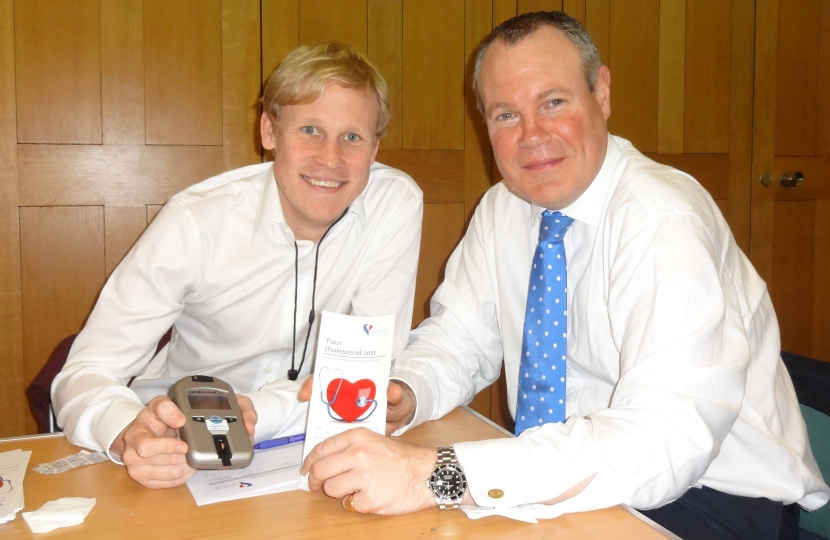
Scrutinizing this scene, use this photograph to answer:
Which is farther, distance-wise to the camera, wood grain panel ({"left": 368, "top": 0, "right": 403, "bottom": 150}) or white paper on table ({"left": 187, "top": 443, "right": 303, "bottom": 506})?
wood grain panel ({"left": 368, "top": 0, "right": 403, "bottom": 150})

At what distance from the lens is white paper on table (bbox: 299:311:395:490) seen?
3.67 ft

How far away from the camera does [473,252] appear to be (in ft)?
6.14

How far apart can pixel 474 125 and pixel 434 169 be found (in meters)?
0.28

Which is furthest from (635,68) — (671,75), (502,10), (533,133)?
(533,133)

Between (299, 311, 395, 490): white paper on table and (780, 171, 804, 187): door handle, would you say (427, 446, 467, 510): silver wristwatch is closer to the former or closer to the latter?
(299, 311, 395, 490): white paper on table

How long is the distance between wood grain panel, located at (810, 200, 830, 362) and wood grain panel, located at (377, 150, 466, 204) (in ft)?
6.89

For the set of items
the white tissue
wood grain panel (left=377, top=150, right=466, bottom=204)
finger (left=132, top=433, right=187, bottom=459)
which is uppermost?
wood grain panel (left=377, top=150, right=466, bottom=204)

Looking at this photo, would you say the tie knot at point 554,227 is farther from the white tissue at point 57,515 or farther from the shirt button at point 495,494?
the white tissue at point 57,515

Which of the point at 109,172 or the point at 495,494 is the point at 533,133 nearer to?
the point at 495,494

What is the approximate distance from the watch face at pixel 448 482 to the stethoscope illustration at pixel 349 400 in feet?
0.48

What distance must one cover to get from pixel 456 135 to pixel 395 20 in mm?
558

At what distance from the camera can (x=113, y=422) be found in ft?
4.29

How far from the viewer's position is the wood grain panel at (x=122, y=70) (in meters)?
2.69

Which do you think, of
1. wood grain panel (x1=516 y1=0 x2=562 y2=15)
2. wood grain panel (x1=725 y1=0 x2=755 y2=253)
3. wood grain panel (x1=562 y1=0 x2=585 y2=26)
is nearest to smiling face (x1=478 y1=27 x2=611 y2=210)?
wood grain panel (x1=516 y1=0 x2=562 y2=15)
